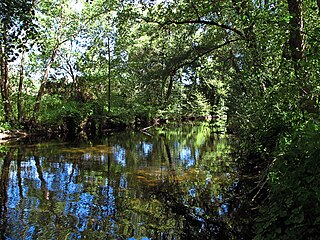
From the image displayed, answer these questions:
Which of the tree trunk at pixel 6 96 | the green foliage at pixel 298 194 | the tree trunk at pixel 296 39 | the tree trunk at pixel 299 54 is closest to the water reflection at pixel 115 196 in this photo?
the green foliage at pixel 298 194

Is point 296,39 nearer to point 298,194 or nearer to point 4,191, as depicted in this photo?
point 298,194

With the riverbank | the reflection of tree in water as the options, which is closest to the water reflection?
the reflection of tree in water

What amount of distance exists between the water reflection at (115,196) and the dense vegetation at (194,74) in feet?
3.60

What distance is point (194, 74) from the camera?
761 inches

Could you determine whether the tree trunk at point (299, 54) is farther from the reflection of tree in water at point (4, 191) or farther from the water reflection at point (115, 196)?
the reflection of tree in water at point (4, 191)

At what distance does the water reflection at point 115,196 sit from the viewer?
197 inches

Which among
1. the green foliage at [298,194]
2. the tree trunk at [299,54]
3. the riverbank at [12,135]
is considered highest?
the tree trunk at [299,54]

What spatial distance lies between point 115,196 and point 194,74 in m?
13.7

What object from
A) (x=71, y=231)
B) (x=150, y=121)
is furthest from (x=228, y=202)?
(x=150, y=121)

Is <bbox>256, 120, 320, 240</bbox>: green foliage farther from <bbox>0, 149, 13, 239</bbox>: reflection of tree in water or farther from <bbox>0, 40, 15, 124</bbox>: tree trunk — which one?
<bbox>0, 40, 15, 124</bbox>: tree trunk

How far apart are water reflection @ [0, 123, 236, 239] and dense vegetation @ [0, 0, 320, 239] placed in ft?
3.60

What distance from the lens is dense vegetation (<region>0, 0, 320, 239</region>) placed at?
308cm

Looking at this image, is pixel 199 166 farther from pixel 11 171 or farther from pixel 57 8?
pixel 57 8

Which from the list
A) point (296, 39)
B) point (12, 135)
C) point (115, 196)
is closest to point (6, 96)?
point (12, 135)
